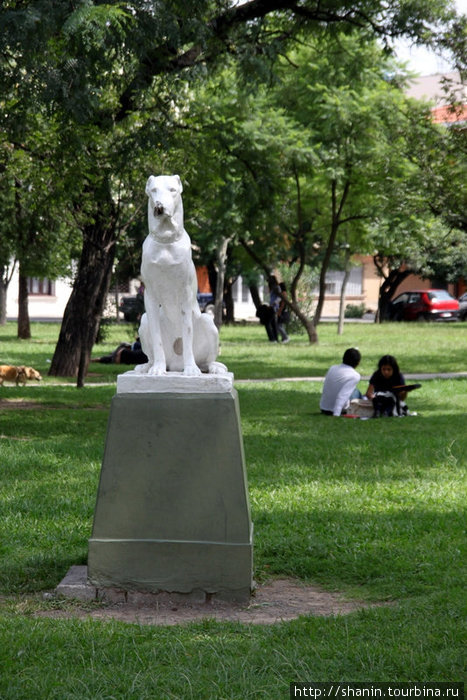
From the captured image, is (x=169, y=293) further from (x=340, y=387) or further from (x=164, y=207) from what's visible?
(x=340, y=387)

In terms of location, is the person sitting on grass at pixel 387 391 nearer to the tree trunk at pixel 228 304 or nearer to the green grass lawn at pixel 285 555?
the green grass lawn at pixel 285 555

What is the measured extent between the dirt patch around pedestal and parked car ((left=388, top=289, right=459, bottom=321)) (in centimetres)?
3889

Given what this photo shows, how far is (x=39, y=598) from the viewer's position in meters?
5.95

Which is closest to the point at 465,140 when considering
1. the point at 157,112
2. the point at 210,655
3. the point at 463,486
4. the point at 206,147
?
the point at 206,147

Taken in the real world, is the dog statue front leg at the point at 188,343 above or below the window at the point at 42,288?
above

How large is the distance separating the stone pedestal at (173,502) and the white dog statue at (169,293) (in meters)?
0.37

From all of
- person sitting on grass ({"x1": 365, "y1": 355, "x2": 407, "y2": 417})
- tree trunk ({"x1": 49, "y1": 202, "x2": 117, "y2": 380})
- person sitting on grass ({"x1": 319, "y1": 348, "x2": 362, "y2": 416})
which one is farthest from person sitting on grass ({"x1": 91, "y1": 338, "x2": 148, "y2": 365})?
person sitting on grass ({"x1": 365, "y1": 355, "x2": 407, "y2": 417})

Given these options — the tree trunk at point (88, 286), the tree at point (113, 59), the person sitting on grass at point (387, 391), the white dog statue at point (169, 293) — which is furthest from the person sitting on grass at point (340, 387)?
the white dog statue at point (169, 293)

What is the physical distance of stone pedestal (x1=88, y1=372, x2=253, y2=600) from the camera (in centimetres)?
603

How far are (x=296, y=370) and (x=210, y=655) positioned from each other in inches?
653

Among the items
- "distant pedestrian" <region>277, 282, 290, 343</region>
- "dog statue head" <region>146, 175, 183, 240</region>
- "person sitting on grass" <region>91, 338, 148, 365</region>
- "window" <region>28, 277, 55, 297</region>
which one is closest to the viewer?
"dog statue head" <region>146, 175, 183, 240</region>

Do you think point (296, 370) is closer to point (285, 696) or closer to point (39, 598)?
point (39, 598)

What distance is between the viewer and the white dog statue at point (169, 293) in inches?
245

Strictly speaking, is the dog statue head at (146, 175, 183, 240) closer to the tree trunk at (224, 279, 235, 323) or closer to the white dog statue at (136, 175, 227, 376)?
the white dog statue at (136, 175, 227, 376)
